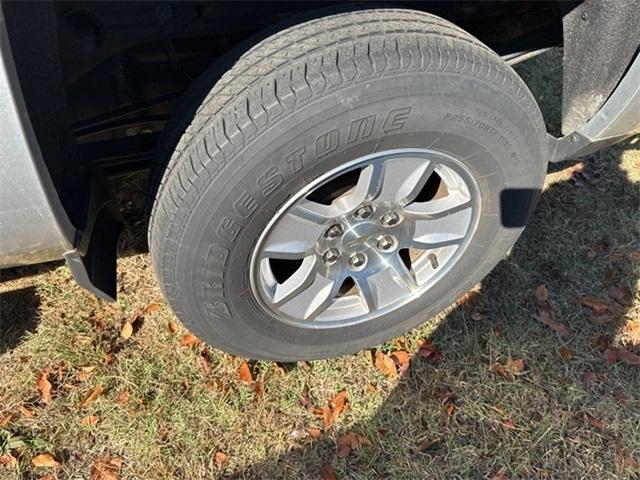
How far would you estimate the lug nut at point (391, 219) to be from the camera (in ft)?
7.73

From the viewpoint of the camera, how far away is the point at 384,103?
192 cm

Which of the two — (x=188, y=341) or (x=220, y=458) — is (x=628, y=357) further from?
(x=188, y=341)

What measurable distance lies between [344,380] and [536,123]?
1368 mm

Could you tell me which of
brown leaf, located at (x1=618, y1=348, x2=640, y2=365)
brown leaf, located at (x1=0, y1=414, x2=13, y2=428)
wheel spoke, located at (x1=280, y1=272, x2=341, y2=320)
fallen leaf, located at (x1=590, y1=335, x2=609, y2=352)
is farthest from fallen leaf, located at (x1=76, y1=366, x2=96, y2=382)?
brown leaf, located at (x1=618, y1=348, x2=640, y2=365)

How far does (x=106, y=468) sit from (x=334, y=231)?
135 cm

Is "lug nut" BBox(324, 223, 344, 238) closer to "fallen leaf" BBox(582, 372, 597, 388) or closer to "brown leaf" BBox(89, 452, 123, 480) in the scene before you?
"brown leaf" BBox(89, 452, 123, 480)

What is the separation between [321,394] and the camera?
2.74 metres

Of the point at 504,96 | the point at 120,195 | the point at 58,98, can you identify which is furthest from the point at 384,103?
the point at 120,195

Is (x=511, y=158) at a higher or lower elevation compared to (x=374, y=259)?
higher

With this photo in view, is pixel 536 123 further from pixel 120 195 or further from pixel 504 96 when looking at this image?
pixel 120 195

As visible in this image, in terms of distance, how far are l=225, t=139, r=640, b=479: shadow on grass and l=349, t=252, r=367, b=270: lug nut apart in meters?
0.64

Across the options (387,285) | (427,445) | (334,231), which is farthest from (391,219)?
(427,445)

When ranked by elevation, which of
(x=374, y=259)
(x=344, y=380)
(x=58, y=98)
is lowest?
(x=344, y=380)

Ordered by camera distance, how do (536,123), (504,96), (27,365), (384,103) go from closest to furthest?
(384,103) < (504,96) < (536,123) < (27,365)
